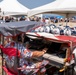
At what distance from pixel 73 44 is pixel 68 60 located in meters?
0.31

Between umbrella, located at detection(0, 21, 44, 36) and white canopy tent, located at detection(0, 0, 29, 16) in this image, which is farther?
white canopy tent, located at detection(0, 0, 29, 16)

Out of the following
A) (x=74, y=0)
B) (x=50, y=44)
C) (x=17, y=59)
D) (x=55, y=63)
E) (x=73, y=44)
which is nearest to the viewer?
(x=73, y=44)

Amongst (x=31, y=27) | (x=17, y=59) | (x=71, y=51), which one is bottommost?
(x=17, y=59)

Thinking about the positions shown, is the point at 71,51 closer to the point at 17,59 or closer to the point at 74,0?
the point at 17,59

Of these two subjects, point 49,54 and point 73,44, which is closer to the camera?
point 73,44

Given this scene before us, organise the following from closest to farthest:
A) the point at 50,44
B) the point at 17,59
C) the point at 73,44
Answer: the point at 73,44 < the point at 17,59 < the point at 50,44

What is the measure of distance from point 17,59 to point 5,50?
31cm

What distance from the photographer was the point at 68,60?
3.51 meters

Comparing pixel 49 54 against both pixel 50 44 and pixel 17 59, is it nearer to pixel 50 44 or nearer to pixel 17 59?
pixel 50 44

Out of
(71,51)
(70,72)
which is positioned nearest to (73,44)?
(71,51)

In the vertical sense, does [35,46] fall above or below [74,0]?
below

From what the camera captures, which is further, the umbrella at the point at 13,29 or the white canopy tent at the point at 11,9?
the white canopy tent at the point at 11,9

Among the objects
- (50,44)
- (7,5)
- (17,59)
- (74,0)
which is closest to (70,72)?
(50,44)

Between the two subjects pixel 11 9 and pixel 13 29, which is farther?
pixel 11 9
